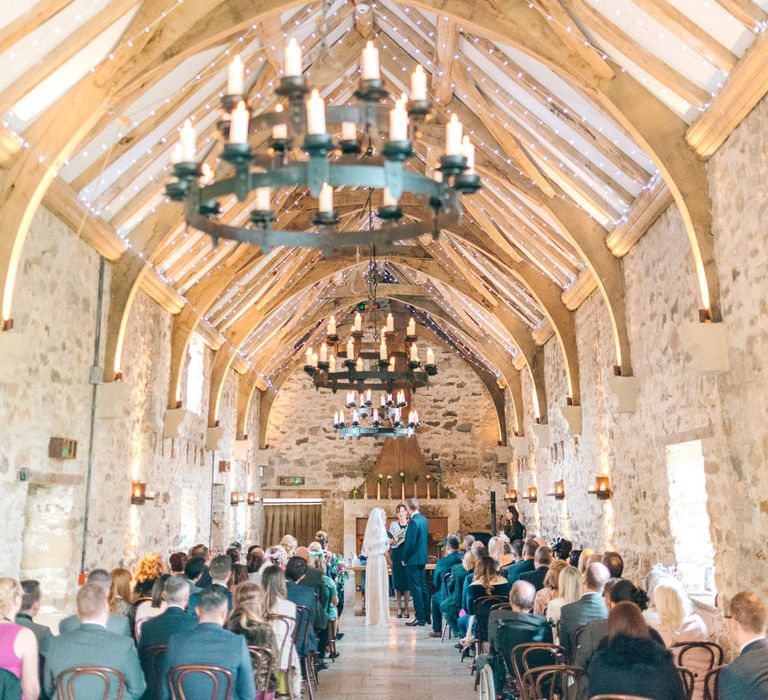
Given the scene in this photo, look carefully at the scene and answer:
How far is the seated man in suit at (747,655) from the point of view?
119 inches

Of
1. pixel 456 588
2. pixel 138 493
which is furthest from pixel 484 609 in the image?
pixel 138 493

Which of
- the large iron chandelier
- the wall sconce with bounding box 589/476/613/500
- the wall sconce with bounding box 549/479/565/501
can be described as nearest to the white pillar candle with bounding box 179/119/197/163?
the large iron chandelier

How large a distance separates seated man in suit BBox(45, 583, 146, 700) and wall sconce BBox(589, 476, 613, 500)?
19.7 feet

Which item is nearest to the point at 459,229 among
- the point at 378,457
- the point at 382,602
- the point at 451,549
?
the point at 451,549

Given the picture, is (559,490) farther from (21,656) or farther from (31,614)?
(21,656)

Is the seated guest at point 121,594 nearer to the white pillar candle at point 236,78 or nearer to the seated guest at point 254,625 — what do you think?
the seated guest at point 254,625

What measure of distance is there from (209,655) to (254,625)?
0.84 metres

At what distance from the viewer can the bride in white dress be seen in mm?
9977

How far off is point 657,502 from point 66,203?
5809 mm

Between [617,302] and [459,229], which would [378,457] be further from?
[617,302]

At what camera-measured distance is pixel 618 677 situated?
3271 mm

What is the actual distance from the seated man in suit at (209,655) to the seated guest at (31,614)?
71cm

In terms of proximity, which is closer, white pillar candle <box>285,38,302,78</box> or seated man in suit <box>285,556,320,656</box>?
white pillar candle <box>285,38,302,78</box>

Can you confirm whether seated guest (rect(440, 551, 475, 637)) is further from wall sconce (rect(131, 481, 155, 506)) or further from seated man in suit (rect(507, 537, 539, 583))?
wall sconce (rect(131, 481, 155, 506))
